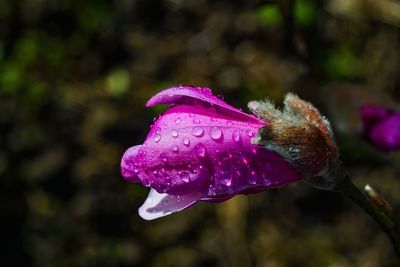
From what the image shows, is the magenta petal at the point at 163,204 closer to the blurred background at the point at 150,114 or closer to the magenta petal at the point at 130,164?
the magenta petal at the point at 130,164

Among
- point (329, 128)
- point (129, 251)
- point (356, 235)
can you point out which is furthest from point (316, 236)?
point (329, 128)

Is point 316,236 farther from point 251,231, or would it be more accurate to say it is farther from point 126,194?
point 126,194

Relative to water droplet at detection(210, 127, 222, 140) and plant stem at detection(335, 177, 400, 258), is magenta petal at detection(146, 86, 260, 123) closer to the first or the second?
water droplet at detection(210, 127, 222, 140)

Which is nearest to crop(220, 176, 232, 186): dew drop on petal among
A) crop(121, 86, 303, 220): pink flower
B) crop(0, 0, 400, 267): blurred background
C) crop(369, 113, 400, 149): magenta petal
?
crop(121, 86, 303, 220): pink flower

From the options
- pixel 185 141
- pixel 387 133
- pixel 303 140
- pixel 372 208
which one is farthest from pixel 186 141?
pixel 387 133

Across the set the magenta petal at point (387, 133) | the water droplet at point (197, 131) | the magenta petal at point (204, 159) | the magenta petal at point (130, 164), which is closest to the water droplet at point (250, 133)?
the magenta petal at point (204, 159)
